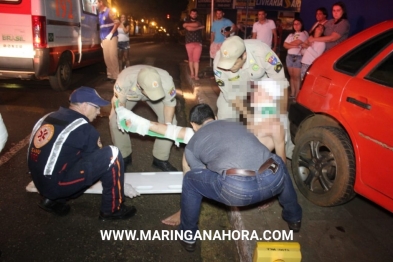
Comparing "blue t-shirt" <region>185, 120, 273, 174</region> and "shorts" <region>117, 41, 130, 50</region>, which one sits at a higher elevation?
"shorts" <region>117, 41, 130, 50</region>

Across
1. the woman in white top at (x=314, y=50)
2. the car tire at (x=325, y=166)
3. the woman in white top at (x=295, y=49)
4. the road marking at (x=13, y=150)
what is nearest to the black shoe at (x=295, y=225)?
the car tire at (x=325, y=166)

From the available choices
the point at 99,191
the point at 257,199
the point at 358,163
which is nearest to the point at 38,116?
the point at 99,191

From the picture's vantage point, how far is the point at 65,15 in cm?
660

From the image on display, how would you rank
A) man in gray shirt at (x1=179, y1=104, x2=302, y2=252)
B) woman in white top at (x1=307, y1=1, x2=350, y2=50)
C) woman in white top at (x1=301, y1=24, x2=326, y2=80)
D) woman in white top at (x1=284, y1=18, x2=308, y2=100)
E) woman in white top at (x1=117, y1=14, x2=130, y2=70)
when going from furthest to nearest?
woman in white top at (x1=117, y1=14, x2=130, y2=70) → woman in white top at (x1=284, y1=18, x2=308, y2=100) → woman in white top at (x1=301, y1=24, x2=326, y2=80) → woman in white top at (x1=307, y1=1, x2=350, y2=50) → man in gray shirt at (x1=179, y1=104, x2=302, y2=252)

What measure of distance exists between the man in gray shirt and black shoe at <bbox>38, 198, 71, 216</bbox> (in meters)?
1.16

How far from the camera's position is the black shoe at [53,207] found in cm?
282

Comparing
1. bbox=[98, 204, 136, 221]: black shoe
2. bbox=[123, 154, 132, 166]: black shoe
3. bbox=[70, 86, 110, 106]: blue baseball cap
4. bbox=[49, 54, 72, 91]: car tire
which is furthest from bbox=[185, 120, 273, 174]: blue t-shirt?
bbox=[49, 54, 72, 91]: car tire

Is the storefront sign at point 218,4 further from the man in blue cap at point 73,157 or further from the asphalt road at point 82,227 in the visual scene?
the man in blue cap at point 73,157

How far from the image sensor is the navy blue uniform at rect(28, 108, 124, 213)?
2430 mm

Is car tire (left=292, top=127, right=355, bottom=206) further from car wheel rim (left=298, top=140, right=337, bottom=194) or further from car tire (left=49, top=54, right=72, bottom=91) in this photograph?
car tire (left=49, top=54, right=72, bottom=91)

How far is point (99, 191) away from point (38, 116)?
2.77m

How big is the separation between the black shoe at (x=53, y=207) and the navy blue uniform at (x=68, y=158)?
182 millimetres

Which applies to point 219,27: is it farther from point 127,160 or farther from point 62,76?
point 127,160

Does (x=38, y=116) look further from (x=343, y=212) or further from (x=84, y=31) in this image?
(x=343, y=212)
